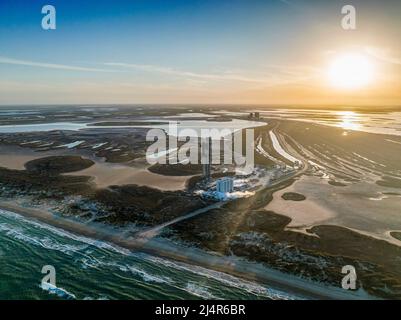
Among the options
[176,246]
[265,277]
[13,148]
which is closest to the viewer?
[265,277]

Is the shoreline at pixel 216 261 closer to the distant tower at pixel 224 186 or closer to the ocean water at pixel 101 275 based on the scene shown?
the ocean water at pixel 101 275

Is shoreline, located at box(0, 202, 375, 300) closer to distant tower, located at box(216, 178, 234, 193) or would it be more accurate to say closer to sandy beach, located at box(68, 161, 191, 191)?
distant tower, located at box(216, 178, 234, 193)

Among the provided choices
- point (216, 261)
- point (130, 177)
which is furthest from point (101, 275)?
point (130, 177)

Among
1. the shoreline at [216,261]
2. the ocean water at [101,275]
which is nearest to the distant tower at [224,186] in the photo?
the shoreline at [216,261]

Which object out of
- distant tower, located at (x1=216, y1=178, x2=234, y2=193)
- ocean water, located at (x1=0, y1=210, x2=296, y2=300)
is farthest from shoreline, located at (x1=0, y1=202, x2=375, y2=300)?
distant tower, located at (x1=216, y1=178, x2=234, y2=193)
